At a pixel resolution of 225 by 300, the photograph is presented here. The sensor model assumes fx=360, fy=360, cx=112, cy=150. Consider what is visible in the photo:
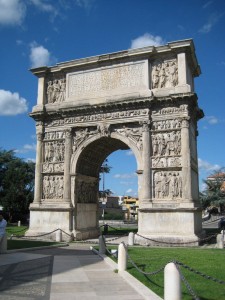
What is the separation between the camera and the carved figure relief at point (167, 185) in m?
18.9

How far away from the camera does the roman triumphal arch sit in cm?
1892

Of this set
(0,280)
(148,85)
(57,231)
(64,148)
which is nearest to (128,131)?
(148,85)

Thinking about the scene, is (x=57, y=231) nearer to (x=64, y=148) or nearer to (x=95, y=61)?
(x=64, y=148)

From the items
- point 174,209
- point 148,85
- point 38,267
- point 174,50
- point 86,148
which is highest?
point 174,50

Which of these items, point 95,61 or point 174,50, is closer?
point 174,50

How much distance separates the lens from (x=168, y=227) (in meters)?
18.5

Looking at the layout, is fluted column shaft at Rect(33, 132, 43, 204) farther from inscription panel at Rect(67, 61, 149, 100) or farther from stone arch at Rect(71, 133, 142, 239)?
inscription panel at Rect(67, 61, 149, 100)

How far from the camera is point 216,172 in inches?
1809

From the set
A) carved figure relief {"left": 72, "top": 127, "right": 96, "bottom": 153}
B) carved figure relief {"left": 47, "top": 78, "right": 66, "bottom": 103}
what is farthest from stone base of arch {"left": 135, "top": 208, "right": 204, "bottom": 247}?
carved figure relief {"left": 47, "top": 78, "right": 66, "bottom": 103}

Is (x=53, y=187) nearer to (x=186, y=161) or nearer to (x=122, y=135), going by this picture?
(x=122, y=135)

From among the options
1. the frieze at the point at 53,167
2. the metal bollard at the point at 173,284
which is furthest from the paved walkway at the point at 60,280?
the frieze at the point at 53,167

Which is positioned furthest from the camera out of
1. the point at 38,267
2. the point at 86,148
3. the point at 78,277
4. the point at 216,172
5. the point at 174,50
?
the point at 216,172

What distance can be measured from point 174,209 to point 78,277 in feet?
32.3

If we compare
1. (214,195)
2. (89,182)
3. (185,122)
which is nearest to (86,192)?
(89,182)
